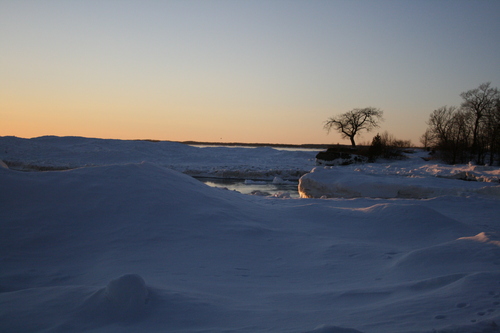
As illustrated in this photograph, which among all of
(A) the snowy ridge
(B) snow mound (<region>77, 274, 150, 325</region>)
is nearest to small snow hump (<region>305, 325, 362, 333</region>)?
(B) snow mound (<region>77, 274, 150, 325</region>)

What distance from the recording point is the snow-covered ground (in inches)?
116

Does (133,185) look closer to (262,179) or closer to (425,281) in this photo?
(425,281)

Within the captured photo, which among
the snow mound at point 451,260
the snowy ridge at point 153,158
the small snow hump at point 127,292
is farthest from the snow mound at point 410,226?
the snowy ridge at point 153,158

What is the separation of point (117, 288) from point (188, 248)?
7.03ft

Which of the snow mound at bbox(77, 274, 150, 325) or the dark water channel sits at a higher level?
the snow mound at bbox(77, 274, 150, 325)

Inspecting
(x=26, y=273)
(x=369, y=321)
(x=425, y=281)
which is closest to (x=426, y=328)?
(x=369, y=321)

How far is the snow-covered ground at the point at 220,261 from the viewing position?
2.96 metres

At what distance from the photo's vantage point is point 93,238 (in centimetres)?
555

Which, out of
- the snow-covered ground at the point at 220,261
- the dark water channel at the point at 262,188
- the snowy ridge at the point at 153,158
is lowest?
the dark water channel at the point at 262,188

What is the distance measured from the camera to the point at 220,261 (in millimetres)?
4938

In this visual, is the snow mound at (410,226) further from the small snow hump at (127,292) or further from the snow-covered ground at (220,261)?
the small snow hump at (127,292)

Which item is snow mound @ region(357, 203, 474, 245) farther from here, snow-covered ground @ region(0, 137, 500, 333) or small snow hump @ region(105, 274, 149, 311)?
small snow hump @ region(105, 274, 149, 311)

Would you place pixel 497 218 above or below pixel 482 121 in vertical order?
below

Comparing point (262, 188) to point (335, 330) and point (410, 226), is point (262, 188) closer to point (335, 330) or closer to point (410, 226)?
point (410, 226)
